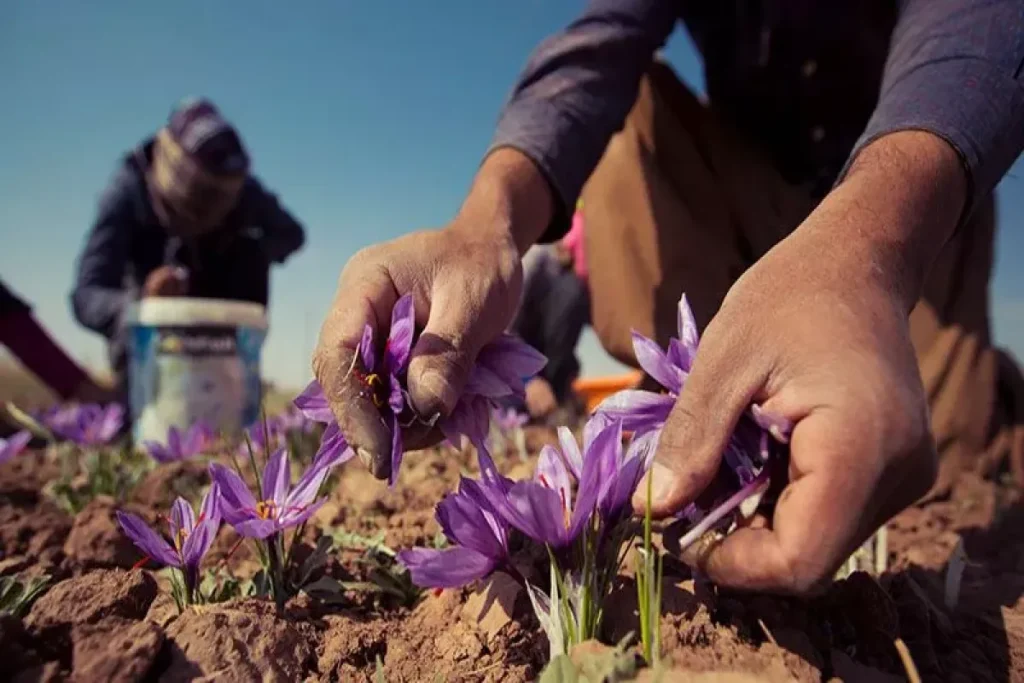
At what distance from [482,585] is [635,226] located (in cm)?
168

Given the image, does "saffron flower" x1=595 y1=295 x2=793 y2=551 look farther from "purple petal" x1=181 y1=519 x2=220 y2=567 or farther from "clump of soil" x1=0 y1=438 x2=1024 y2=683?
"purple petal" x1=181 y1=519 x2=220 y2=567

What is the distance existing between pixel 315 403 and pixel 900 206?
0.76 metres

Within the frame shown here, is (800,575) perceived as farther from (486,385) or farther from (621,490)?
(486,385)

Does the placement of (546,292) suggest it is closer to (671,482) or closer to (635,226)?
(635,226)

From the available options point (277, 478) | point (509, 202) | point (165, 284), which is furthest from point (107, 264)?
point (277, 478)

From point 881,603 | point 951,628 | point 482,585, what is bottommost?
point 951,628

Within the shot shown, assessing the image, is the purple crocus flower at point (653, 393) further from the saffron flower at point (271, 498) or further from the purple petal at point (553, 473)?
the saffron flower at point (271, 498)

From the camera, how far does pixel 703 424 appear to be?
0.77m

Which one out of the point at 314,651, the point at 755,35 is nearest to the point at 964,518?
the point at 755,35

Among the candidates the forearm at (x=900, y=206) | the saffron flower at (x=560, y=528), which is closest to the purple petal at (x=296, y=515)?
the saffron flower at (x=560, y=528)

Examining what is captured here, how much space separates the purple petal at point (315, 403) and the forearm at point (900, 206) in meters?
0.64

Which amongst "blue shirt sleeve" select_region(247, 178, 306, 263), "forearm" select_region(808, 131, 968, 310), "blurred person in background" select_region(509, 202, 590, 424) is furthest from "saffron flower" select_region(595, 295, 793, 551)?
"blue shirt sleeve" select_region(247, 178, 306, 263)

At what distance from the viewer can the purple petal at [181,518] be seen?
1.00 metres

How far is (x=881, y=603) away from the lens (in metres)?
0.92
